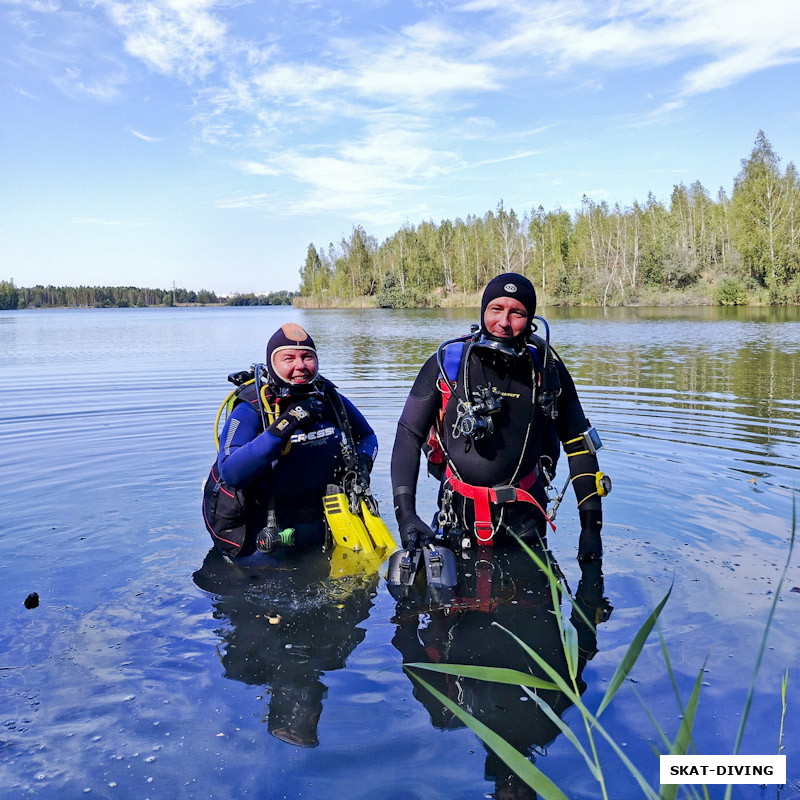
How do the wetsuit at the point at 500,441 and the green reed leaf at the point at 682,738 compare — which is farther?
the wetsuit at the point at 500,441

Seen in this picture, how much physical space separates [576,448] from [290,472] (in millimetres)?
1758

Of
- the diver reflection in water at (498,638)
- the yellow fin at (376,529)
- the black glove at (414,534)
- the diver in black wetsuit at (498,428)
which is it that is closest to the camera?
the diver reflection in water at (498,638)

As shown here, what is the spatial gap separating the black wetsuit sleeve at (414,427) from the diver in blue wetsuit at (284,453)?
0.59 metres

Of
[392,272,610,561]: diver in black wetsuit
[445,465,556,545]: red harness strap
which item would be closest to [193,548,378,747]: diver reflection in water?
[392,272,610,561]: diver in black wetsuit

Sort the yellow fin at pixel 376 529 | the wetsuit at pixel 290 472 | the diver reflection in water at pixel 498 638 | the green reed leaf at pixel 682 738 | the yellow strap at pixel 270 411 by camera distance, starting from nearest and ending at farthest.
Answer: the green reed leaf at pixel 682 738 → the diver reflection in water at pixel 498 638 → the wetsuit at pixel 290 472 → the yellow strap at pixel 270 411 → the yellow fin at pixel 376 529

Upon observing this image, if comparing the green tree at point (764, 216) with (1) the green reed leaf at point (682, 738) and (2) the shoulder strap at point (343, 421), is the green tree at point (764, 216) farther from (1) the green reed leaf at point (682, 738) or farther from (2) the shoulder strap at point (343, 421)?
(1) the green reed leaf at point (682, 738)

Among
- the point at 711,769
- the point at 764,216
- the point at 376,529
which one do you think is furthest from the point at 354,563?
the point at 764,216

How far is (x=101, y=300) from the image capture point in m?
158

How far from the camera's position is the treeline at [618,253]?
156 ft

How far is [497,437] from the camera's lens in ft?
13.0

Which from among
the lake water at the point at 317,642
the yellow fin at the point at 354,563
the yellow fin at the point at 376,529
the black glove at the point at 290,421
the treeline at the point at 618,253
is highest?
the treeline at the point at 618,253

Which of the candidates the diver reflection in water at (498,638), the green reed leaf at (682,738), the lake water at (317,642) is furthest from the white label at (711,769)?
the diver reflection in water at (498,638)

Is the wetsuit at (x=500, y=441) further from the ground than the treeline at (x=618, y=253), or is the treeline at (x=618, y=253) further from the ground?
the treeline at (x=618, y=253)

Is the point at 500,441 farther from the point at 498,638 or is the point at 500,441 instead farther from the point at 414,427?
the point at 498,638
